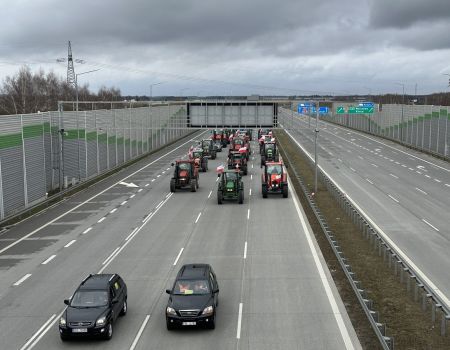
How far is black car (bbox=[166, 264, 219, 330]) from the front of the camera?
16266 mm

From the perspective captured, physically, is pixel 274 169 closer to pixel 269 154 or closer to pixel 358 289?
pixel 269 154

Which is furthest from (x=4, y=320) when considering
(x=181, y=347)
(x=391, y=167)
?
(x=391, y=167)

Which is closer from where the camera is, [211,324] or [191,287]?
[211,324]

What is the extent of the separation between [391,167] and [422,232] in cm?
3322

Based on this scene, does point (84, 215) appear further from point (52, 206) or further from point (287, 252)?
point (287, 252)

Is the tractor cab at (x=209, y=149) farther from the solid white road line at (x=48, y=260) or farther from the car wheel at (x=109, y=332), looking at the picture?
the car wheel at (x=109, y=332)

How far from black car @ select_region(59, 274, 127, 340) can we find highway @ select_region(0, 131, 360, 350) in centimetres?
44

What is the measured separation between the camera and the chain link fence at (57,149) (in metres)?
36.6

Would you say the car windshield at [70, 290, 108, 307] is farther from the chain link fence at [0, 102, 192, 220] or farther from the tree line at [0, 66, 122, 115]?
the tree line at [0, 66, 122, 115]

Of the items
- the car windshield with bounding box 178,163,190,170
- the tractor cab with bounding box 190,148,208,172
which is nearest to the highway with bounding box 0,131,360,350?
the car windshield with bounding box 178,163,190,170

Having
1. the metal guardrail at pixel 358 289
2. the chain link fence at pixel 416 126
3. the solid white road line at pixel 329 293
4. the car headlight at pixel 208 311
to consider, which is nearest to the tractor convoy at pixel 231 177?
the metal guardrail at pixel 358 289

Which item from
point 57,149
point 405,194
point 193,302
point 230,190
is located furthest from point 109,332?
point 57,149

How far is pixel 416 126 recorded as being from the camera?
8462 cm

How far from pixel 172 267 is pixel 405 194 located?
25.1 metres
